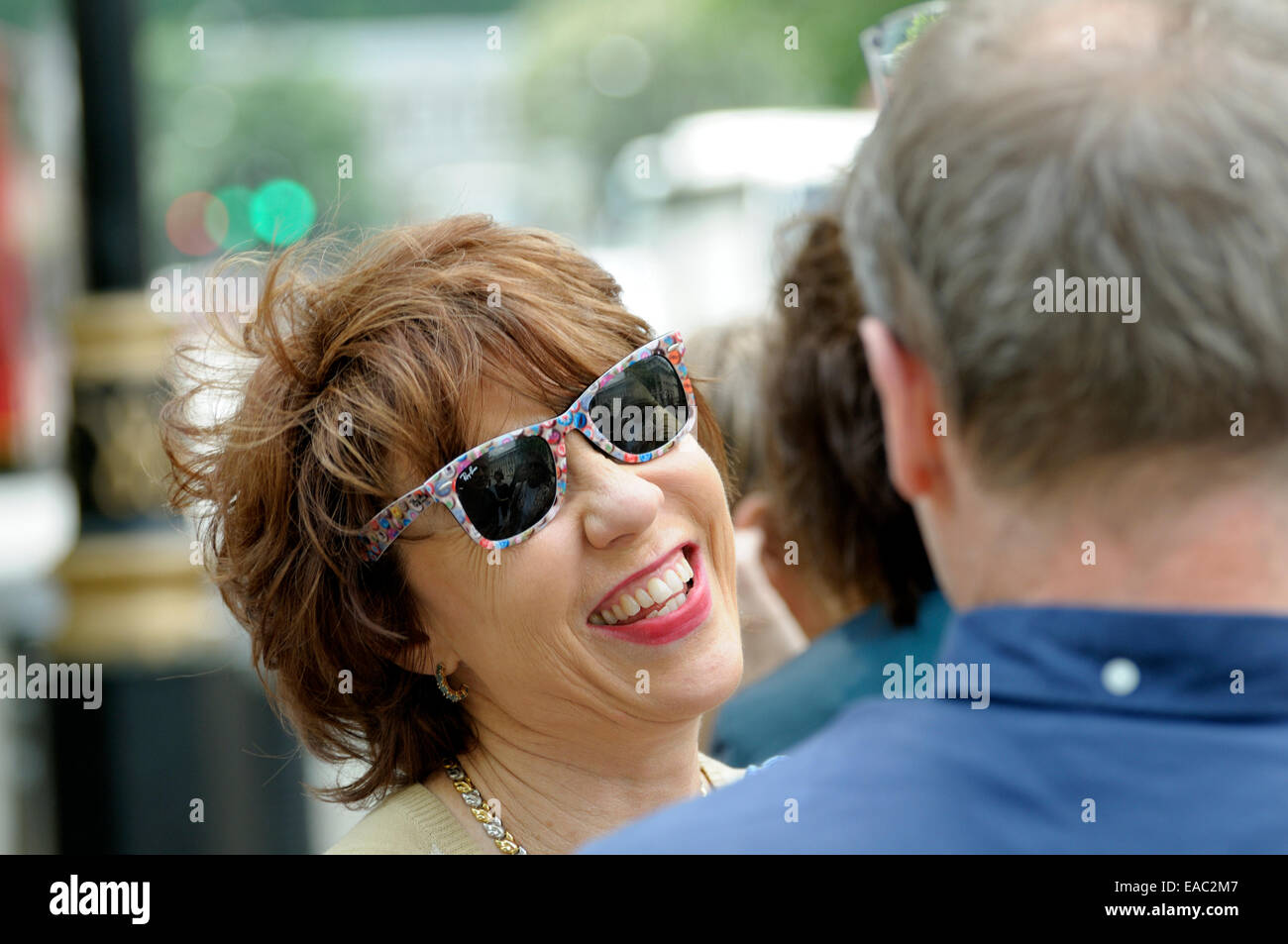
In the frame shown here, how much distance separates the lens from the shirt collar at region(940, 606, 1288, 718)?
42.5 inches

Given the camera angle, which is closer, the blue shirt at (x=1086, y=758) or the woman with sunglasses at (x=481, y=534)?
→ the blue shirt at (x=1086, y=758)

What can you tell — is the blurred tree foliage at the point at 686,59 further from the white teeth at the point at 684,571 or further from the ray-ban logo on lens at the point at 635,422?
the white teeth at the point at 684,571

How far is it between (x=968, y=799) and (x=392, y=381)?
1.15 meters

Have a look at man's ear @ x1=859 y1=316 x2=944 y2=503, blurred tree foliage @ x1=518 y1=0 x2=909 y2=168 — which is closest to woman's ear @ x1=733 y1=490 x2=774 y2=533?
man's ear @ x1=859 y1=316 x2=944 y2=503

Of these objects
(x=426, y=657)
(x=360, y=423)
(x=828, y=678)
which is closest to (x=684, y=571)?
(x=426, y=657)

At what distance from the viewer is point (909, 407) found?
3.98 feet

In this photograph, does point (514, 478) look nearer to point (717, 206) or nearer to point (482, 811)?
point (482, 811)

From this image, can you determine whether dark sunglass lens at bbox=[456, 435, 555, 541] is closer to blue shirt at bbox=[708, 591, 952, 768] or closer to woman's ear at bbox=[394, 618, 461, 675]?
woman's ear at bbox=[394, 618, 461, 675]

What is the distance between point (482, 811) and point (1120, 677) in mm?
1197

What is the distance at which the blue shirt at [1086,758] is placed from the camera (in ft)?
3.54

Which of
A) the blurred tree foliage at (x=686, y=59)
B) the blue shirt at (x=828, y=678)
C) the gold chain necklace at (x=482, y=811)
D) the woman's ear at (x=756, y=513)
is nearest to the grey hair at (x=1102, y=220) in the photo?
the gold chain necklace at (x=482, y=811)

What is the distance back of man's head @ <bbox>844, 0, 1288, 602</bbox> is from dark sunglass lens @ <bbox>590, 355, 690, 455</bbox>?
961mm

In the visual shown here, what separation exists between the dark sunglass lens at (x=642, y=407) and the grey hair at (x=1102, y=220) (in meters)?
0.96

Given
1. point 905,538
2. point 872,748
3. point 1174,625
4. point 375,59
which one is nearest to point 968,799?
point 872,748
